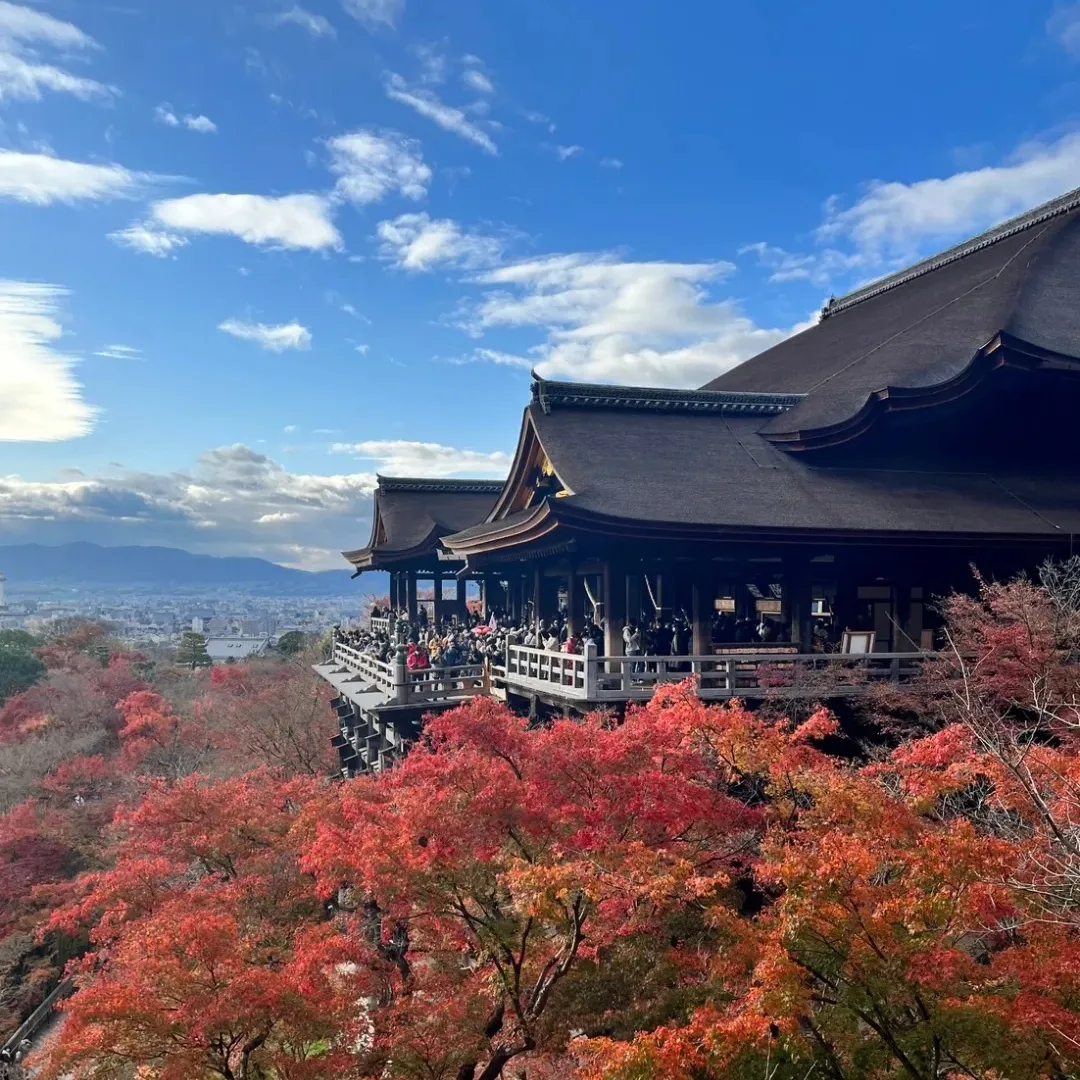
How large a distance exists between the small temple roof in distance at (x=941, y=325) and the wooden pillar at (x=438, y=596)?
37.3ft

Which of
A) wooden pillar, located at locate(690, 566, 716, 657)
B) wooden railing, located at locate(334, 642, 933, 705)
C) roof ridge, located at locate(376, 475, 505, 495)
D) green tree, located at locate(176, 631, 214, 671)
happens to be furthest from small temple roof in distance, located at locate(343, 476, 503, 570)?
green tree, located at locate(176, 631, 214, 671)

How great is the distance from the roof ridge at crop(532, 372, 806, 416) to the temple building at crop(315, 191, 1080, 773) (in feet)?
0.14

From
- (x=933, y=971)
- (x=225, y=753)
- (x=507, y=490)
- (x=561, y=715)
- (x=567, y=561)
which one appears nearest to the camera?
(x=933, y=971)

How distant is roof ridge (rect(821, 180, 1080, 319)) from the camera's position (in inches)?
880

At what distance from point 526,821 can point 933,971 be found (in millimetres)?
3442

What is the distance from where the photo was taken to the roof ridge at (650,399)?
16.2 metres

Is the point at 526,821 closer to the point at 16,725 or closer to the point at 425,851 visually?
the point at 425,851

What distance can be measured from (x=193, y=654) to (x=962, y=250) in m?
53.9

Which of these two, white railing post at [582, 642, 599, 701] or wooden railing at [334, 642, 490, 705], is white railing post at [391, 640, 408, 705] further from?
white railing post at [582, 642, 599, 701]

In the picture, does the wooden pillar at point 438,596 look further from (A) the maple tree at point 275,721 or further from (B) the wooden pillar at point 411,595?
(A) the maple tree at point 275,721

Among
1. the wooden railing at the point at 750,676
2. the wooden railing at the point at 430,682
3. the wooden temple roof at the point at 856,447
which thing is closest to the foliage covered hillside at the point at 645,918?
the wooden railing at the point at 750,676

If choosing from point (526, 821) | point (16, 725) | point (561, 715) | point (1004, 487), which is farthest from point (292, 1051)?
point (16, 725)

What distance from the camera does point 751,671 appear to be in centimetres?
1230

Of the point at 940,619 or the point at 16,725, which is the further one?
the point at 16,725
